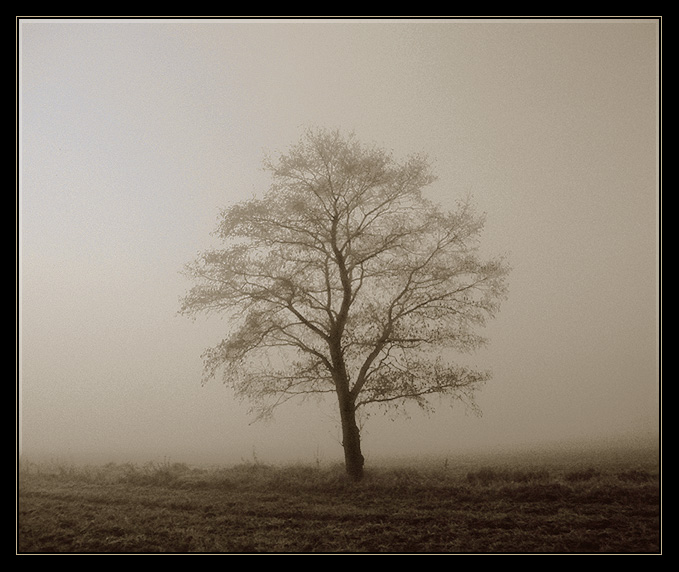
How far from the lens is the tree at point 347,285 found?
12000mm

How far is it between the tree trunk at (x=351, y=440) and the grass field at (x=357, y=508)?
24 centimetres

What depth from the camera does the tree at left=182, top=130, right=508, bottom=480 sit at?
472 inches

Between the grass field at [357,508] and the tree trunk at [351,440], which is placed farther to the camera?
the tree trunk at [351,440]

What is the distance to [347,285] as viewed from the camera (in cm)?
1220

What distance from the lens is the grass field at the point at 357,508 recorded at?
1067 centimetres

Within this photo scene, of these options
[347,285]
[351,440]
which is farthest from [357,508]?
[347,285]

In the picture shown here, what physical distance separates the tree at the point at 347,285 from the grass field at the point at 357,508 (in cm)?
114

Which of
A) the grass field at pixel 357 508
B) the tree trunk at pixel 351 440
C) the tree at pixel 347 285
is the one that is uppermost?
the tree at pixel 347 285

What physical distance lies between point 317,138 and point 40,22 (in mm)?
6373

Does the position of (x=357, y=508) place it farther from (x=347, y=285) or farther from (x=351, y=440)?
(x=347, y=285)

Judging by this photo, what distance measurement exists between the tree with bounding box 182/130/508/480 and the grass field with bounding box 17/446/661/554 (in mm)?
1137

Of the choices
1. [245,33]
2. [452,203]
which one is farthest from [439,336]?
[245,33]

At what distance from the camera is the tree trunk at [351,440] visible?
38.8 feet

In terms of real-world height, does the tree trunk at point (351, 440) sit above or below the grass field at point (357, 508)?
above
